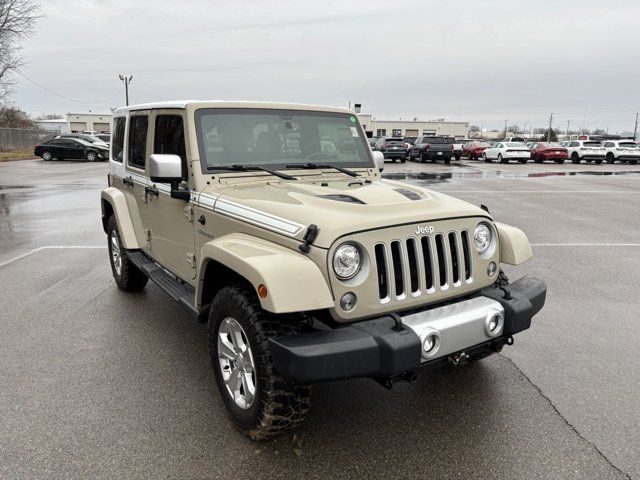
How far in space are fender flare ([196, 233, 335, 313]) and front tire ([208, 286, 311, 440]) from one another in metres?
0.22

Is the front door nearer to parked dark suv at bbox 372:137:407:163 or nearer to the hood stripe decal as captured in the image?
the hood stripe decal

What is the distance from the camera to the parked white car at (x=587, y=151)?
106ft

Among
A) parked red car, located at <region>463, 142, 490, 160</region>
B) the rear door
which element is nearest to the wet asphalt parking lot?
the rear door

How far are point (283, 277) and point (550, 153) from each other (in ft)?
113

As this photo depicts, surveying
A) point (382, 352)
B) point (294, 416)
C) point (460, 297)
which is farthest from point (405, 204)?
point (294, 416)

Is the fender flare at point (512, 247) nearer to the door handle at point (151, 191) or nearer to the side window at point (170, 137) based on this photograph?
the side window at point (170, 137)

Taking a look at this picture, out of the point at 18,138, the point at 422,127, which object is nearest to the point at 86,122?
the point at 18,138

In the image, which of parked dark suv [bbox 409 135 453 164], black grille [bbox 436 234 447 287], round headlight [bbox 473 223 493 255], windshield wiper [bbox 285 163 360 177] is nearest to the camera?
black grille [bbox 436 234 447 287]

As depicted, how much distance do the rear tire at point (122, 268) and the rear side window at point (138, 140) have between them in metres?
0.85

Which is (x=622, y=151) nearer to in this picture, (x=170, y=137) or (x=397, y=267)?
(x=170, y=137)

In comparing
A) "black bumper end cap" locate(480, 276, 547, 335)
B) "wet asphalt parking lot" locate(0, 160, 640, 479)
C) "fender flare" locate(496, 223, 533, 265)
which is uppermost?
"fender flare" locate(496, 223, 533, 265)

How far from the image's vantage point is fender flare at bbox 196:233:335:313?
2477mm

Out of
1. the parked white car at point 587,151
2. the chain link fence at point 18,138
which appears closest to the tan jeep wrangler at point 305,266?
the parked white car at point 587,151

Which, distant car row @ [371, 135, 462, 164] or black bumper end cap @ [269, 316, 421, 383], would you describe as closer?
black bumper end cap @ [269, 316, 421, 383]
